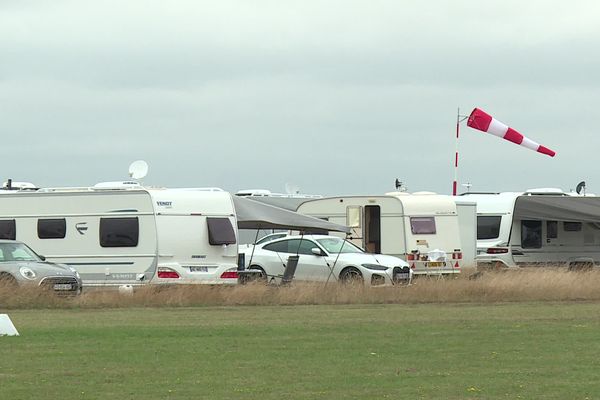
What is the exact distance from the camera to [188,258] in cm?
2823

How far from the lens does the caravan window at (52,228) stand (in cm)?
2892

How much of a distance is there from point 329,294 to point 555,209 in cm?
1140

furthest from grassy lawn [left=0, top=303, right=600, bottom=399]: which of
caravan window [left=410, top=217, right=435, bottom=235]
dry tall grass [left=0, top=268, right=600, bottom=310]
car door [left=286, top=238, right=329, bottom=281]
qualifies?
caravan window [left=410, top=217, right=435, bottom=235]

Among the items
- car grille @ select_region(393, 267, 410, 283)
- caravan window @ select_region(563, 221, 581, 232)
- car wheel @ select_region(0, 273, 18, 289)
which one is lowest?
car grille @ select_region(393, 267, 410, 283)

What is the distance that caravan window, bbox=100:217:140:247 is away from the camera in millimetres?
28281

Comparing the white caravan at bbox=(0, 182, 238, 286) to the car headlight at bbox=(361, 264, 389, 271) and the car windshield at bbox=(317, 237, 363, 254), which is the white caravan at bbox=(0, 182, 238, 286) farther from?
the car headlight at bbox=(361, 264, 389, 271)

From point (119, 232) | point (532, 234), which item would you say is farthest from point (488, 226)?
point (119, 232)

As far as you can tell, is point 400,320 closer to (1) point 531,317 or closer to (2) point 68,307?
(1) point 531,317

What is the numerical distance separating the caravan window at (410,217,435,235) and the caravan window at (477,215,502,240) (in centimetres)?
301

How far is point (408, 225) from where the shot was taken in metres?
34.1

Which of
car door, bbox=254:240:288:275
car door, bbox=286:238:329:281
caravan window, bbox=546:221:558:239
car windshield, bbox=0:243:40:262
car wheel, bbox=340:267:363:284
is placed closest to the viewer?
car windshield, bbox=0:243:40:262

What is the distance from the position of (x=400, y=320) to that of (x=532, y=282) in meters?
8.32

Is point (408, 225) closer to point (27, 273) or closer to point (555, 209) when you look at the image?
point (555, 209)

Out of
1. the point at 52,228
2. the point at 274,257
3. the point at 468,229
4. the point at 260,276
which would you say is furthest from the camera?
the point at 468,229
